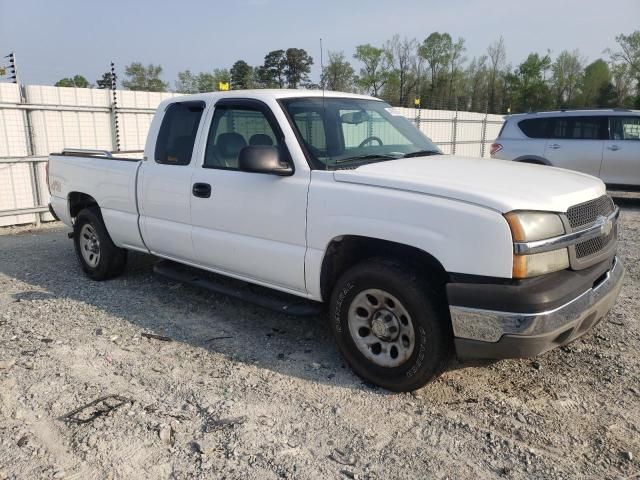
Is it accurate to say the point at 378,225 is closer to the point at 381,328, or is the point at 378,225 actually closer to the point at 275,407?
the point at 381,328

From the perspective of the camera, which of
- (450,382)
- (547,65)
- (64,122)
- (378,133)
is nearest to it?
(450,382)

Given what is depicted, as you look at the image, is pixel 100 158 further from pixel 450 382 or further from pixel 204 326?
pixel 450 382

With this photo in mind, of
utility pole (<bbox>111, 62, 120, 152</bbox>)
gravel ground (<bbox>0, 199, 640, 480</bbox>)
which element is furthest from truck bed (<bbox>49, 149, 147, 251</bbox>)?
utility pole (<bbox>111, 62, 120, 152</bbox>)

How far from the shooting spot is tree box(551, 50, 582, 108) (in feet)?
228

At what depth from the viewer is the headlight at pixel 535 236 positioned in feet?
9.53

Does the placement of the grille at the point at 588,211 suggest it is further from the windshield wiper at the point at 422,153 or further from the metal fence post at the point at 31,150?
the metal fence post at the point at 31,150

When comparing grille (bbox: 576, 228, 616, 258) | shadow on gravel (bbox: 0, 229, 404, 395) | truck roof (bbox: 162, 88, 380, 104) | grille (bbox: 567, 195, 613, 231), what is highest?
truck roof (bbox: 162, 88, 380, 104)

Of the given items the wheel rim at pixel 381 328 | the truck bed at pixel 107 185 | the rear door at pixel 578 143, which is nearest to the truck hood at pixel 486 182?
the wheel rim at pixel 381 328

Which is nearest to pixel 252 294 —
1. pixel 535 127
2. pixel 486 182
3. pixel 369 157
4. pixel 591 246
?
pixel 369 157

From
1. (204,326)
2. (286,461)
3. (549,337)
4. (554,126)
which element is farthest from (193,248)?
(554,126)

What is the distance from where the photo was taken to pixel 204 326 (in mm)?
4707

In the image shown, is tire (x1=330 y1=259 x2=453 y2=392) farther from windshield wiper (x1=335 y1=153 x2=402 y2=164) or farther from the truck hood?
windshield wiper (x1=335 y1=153 x2=402 y2=164)

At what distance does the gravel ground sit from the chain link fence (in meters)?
5.61

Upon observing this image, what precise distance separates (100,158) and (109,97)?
6004mm
